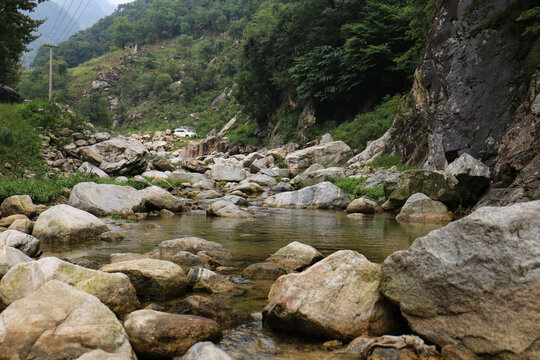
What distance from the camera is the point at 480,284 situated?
286 cm

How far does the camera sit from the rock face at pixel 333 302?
342 centimetres

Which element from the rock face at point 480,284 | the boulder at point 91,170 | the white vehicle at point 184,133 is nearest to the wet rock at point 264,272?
the rock face at point 480,284

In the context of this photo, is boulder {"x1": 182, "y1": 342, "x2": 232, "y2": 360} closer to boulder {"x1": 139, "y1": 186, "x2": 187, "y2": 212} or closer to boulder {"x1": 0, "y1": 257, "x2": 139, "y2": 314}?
boulder {"x1": 0, "y1": 257, "x2": 139, "y2": 314}

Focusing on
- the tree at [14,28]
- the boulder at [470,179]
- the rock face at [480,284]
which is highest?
the tree at [14,28]

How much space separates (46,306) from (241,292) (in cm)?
224

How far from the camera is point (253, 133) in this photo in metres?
40.0

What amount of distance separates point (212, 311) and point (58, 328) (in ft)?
4.49

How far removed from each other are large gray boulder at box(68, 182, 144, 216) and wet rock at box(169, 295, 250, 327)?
753 centimetres

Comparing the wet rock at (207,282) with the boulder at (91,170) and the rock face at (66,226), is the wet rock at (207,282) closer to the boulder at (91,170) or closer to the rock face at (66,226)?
the rock face at (66,226)

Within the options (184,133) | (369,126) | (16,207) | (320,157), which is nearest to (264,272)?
(16,207)

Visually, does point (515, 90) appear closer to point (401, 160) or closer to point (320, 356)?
point (401, 160)

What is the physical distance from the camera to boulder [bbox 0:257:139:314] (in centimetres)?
358

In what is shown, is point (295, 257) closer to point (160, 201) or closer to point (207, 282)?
point (207, 282)

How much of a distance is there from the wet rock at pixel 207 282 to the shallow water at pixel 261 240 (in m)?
0.19
